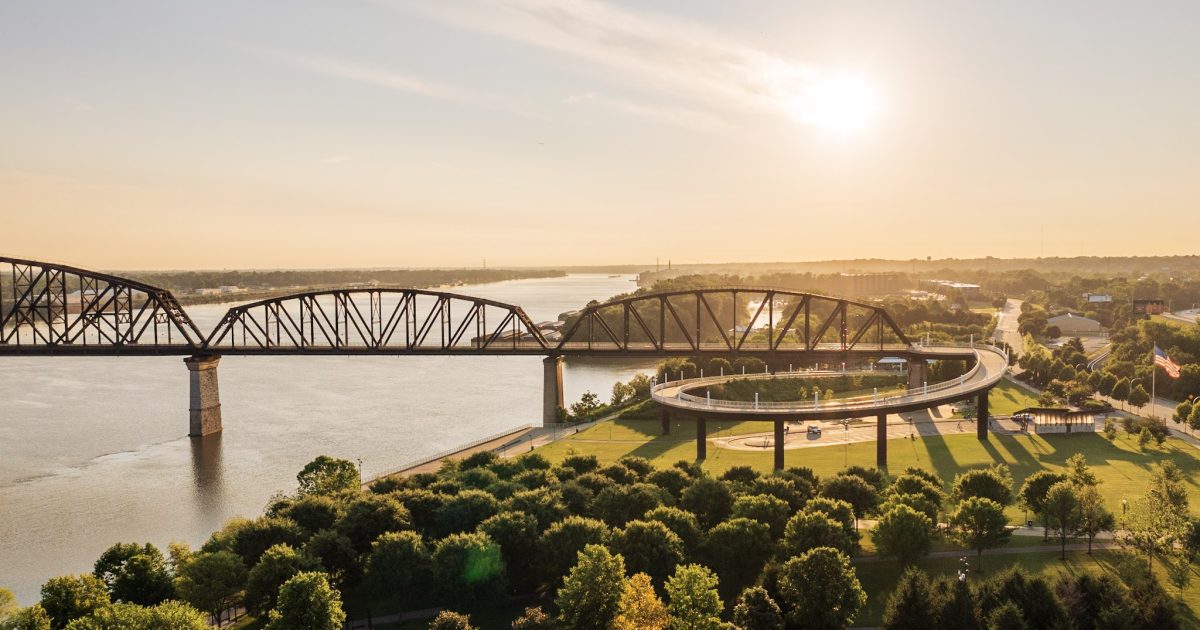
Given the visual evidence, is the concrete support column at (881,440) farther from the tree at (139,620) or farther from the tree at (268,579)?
the tree at (139,620)

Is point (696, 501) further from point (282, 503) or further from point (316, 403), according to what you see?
point (316, 403)

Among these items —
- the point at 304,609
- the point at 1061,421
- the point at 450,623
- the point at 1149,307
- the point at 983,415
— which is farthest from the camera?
the point at 1149,307

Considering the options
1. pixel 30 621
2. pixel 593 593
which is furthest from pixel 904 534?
pixel 30 621

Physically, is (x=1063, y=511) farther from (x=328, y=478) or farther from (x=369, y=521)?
(x=328, y=478)

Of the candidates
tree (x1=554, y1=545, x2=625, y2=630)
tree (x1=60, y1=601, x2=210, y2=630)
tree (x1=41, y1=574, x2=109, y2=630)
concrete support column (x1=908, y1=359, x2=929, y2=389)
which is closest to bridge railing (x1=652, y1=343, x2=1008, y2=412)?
concrete support column (x1=908, y1=359, x2=929, y2=389)

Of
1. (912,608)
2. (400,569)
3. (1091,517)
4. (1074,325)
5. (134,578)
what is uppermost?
(1074,325)

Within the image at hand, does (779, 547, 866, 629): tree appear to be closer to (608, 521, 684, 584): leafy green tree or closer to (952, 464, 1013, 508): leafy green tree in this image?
(608, 521, 684, 584): leafy green tree

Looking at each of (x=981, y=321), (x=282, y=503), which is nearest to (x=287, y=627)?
(x=282, y=503)
